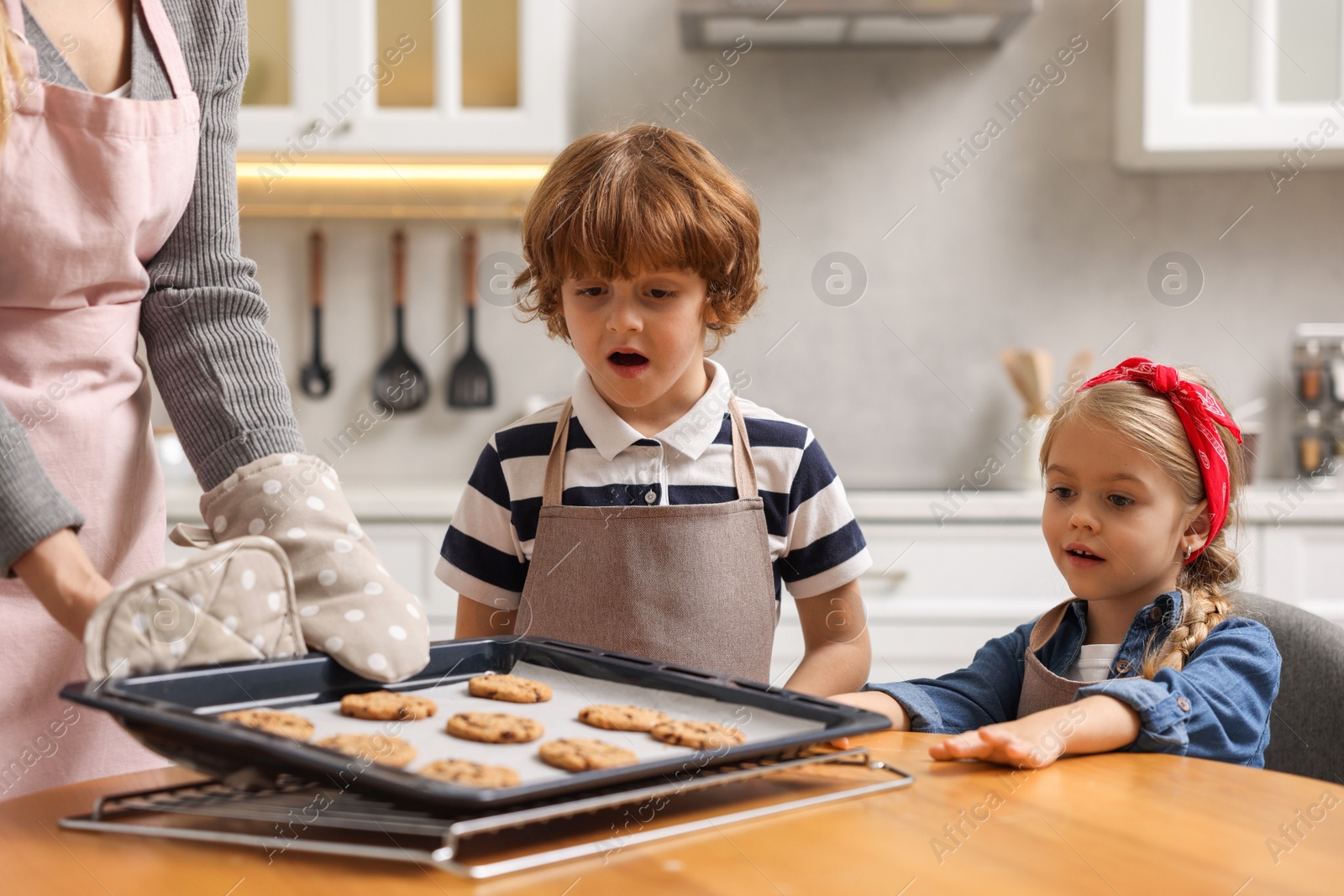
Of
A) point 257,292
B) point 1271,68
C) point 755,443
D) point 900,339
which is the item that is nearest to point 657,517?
point 755,443

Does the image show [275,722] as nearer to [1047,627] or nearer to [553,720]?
[553,720]

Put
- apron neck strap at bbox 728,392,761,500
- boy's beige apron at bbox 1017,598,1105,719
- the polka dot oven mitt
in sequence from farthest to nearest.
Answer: apron neck strap at bbox 728,392,761,500 → boy's beige apron at bbox 1017,598,1105,719 → the polka dot oven mitt

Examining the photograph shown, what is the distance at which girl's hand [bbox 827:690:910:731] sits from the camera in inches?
35.8

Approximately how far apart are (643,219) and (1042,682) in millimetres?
571

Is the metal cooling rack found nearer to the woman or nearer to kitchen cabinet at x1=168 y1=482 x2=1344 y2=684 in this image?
the woman

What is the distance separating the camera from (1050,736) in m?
0.75

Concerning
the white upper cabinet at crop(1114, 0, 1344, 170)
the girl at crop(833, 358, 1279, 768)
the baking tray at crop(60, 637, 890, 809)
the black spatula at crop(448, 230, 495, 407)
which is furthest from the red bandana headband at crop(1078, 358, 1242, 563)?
the black spatula at crop(448, 230, 495, 407)

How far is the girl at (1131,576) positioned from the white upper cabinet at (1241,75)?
1.39 m

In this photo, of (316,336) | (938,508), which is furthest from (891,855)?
(316,336)

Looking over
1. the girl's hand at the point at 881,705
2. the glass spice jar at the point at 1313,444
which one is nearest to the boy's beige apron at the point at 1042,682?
the girl's hand at the point at 881,705

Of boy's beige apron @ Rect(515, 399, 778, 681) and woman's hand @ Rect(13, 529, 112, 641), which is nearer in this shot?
woman's hand @ Rect(13, 529, 112, 641)

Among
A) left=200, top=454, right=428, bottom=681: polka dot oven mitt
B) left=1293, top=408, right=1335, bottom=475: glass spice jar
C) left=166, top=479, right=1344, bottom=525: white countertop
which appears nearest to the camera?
left=200, top=454, right=428, bottom=681: polka dot oven mitt

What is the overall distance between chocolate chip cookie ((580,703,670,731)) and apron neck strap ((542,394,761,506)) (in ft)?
1.50

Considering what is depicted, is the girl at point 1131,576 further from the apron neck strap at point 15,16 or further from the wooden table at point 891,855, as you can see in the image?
the apron neck strap at point 15,16
